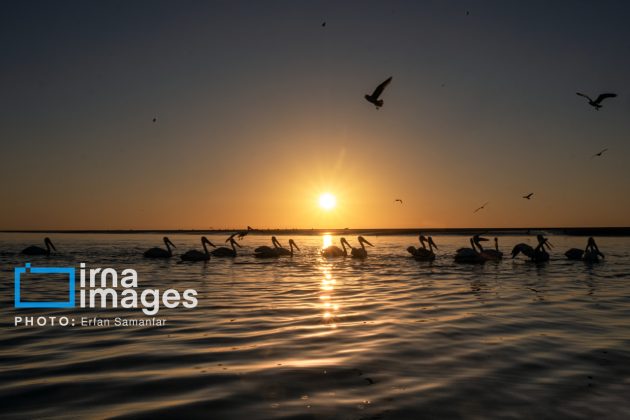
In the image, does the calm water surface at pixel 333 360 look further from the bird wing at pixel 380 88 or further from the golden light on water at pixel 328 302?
the bird wing at pixel 380 88

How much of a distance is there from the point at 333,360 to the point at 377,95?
10.5m

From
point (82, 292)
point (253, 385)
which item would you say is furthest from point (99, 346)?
point (82, 292)

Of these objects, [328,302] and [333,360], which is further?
[328,302]

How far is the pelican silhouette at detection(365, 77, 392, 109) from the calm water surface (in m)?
6.31

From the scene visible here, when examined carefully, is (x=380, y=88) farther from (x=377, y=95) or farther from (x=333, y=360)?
(x=333, y=360)

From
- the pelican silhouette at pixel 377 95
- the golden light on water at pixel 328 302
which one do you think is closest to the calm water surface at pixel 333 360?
the golden light on water at pixel 328 302

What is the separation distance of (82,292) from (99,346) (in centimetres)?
709

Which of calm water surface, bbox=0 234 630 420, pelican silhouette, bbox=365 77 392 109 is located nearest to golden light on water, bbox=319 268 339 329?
calm water surface, bbox=0 234 630 420

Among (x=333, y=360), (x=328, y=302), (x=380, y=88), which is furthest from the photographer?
(x=380, y=88)

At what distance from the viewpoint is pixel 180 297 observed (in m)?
14.0

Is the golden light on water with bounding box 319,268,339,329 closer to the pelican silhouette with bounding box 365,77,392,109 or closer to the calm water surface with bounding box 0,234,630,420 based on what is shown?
the calm water surface with bounding box 0,234,630,420

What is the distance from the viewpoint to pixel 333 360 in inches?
279

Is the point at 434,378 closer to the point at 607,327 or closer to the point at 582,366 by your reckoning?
the point at 582,366


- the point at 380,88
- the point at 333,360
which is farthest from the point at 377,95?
the point at 333,360
